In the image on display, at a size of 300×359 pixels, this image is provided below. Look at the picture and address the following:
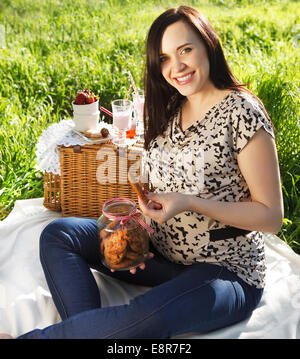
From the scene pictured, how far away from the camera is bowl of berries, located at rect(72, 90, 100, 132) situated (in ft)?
7.29

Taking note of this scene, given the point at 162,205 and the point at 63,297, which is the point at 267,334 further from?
the point at 63,297

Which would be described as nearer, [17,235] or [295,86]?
[17,235]

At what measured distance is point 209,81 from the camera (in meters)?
1.53

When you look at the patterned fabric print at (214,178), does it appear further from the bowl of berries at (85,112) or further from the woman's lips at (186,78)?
the bowl of berries at (85,112)

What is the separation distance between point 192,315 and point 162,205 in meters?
0.35

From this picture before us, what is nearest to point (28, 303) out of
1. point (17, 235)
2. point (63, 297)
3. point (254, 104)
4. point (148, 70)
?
point (63, 297)

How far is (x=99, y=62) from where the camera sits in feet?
13.6

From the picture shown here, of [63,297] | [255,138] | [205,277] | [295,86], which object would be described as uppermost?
[255,138]

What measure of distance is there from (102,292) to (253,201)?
750mm

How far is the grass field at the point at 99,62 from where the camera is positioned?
2729mm

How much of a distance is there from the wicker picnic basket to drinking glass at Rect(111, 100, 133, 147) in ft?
0.15

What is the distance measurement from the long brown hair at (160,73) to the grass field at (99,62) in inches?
38.1

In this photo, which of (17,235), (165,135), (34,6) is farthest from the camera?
(34,6)

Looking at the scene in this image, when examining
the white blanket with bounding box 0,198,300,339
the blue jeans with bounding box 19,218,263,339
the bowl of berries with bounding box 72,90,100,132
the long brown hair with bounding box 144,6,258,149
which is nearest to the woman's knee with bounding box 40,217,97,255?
the blue jeans with bounding box 19,218,263,339
